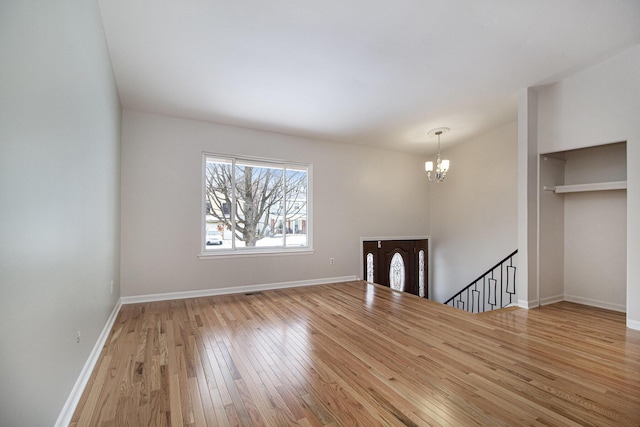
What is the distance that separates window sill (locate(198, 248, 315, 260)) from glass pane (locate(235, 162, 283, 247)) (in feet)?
0.41

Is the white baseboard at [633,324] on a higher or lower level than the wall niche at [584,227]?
lower

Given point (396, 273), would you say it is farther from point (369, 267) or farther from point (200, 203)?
point (200, 203)

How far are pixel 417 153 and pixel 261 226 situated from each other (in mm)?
4026

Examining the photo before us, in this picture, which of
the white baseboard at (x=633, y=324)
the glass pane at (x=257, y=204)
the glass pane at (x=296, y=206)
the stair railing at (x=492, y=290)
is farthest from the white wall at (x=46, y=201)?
the stair railing at (x=492, y=290)

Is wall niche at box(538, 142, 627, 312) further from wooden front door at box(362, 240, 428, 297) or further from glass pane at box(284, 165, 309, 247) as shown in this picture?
glass pane at box(284, 165, 309, 247)

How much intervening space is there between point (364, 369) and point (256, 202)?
345cm

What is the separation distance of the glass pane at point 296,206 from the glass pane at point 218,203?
3.40ft

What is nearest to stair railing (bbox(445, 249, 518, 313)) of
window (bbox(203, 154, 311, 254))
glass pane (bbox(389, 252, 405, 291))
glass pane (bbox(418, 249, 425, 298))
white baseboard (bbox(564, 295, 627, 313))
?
glass pane (bbox(418, 249, 425, 298))

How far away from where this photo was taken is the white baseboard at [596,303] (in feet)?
12.3

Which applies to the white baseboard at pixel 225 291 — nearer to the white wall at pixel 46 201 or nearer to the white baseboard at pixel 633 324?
the white wall at pixel 46 201

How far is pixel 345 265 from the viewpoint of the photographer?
571 centimetres

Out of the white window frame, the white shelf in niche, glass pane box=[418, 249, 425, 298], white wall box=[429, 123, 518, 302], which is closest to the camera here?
the white shelf in niche

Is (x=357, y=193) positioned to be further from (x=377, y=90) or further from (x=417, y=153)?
(x=377, y=90)

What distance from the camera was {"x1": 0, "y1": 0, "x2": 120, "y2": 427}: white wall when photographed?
1.03 m
